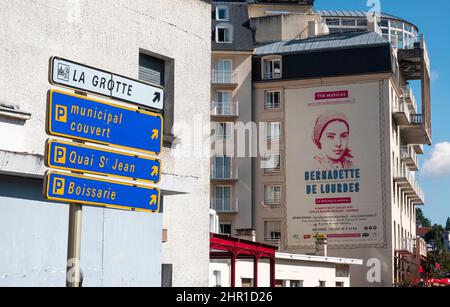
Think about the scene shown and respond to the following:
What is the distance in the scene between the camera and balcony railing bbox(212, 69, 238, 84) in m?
67.8

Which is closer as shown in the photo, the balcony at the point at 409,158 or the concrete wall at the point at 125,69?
the concrete wall at the point at 125,69

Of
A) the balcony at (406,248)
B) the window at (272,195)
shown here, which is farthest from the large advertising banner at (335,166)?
the balcony at (406,248)

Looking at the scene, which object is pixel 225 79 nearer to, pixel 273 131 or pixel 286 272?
pixel 273 131

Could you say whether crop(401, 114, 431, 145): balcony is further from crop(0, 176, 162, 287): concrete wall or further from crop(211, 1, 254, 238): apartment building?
crop(0, 176, 162, 287): concrete wall

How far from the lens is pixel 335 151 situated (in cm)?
6488

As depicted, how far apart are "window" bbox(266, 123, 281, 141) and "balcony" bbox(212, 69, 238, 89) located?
4.27 m

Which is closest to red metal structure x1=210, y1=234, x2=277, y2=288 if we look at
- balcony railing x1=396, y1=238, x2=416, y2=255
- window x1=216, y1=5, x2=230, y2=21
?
balcony railing x1=396, y1=238, x2=416, y2=255

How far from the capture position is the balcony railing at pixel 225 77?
6775 centimetres

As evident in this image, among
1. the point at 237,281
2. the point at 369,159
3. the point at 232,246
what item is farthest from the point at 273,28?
the point at 232,246

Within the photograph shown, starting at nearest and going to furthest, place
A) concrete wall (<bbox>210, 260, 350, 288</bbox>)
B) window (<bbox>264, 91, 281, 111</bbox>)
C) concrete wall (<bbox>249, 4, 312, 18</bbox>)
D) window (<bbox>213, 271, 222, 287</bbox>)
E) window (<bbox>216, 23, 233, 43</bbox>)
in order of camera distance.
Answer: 1. window (<bbox>213, 271, 222, 287</bbox>)
2. concrete wall (<bbox>210, 260, 350, 288</bbox>)
3. window (<bbox>264, 91, 281, 111</bbox>)
4. window (<bbox>216, 23, 233, 43</bbox>)
5. concrete wall (<bbox>249, 4, 312, 18</bbox>)

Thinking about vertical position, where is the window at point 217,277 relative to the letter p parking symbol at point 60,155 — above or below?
below

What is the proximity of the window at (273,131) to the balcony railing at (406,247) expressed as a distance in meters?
12.7

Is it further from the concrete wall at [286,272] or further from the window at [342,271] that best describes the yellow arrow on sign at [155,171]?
the window at [342,271]

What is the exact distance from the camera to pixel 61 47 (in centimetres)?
1262
